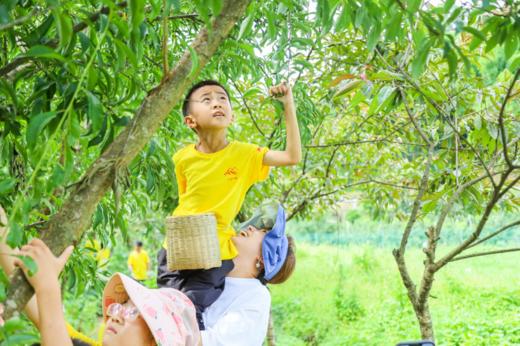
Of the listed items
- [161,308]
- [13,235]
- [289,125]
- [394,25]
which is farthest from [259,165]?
[13,235]

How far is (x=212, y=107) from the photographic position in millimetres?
2139

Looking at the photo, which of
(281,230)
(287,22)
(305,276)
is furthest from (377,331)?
(287,22)

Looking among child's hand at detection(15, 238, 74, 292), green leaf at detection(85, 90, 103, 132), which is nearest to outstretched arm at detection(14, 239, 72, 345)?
child's hand at detection(15, 238, 74, 292)

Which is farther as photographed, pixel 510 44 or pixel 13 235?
pixel 510 44

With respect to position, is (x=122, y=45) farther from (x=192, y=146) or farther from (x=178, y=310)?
(x=192, y=146)

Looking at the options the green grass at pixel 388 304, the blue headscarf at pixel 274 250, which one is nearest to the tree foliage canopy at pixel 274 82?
the blue headscarf at pixel 274 250

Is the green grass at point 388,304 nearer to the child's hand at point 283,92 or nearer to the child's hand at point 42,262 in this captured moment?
the child's hand at point 283,92

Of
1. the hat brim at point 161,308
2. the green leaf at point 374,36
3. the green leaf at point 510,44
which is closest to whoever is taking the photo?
the green leaf at point 510,44

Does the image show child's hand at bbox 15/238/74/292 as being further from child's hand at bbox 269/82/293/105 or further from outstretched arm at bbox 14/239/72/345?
child's hand at bbox 269/82/293/105

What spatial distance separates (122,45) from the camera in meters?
1.11

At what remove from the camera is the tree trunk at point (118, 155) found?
1.13m

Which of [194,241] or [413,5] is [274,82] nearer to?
[194,241]

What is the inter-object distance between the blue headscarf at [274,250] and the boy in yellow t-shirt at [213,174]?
0.40 ft

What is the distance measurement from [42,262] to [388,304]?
22.5 ft
